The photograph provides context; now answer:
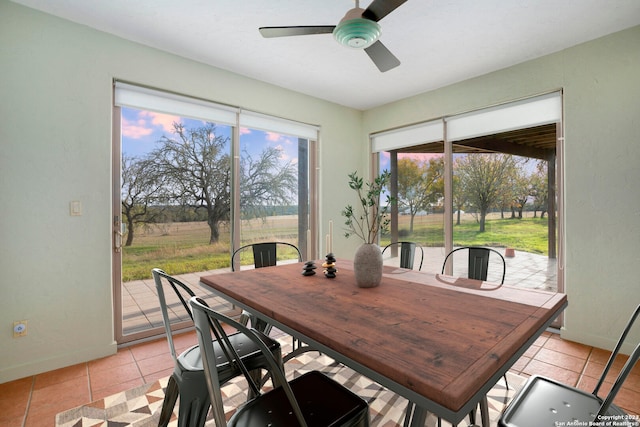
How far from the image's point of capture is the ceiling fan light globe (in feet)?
5.19

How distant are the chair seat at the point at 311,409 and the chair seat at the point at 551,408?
Answer: 0.49 meters

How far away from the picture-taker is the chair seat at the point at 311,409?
3.23 feet

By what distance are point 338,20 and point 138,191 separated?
2224 mm

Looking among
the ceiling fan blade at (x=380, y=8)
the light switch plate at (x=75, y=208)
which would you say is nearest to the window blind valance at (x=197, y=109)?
the light switch plate at (x=75, y=208)

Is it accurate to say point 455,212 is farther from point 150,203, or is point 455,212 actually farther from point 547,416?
point 150,203

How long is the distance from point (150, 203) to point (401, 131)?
3.09 m

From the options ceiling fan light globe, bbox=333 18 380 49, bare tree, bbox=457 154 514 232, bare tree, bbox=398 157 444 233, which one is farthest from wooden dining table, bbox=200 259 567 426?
bare tree, bbox=398 157 444 233

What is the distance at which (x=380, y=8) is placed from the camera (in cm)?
152

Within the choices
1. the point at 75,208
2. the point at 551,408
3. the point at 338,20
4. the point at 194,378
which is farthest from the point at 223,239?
the point at 551,408

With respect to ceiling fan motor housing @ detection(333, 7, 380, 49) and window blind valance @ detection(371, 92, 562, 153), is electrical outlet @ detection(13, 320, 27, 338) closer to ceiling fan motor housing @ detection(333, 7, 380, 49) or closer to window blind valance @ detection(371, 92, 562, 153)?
ceiling fan motor housing @ detection(333, 7, 380, 49)

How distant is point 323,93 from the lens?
377 centimetres

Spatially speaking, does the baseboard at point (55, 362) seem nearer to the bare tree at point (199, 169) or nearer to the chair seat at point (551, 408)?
the bare tree at point (199, 169)

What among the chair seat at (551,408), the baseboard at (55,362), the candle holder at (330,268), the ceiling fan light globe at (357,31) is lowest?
the baseboard at (55,362)

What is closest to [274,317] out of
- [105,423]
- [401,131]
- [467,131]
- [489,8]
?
[105,423]
